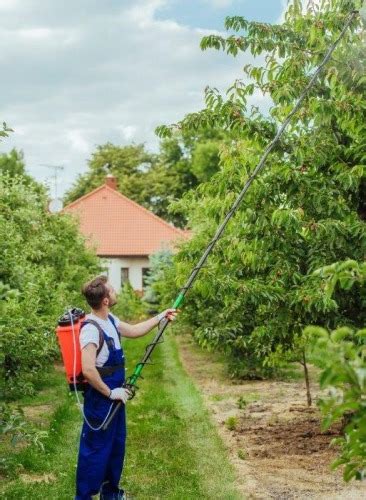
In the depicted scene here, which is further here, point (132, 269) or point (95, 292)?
point (132, 269)

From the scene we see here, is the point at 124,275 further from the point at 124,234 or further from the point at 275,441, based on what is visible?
the point at 275,441

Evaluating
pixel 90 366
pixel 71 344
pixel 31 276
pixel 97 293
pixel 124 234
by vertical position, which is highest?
pixel 124 234

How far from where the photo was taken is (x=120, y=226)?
53.2 metres

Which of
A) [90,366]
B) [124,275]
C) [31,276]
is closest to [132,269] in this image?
[124,275]

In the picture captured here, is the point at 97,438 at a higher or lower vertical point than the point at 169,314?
lower

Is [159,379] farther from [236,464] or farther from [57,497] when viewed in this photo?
[57,497]

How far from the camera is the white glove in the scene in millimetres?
6988

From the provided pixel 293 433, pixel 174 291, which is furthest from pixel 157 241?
pixel 293 433

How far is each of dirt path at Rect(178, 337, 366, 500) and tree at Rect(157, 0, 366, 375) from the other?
1432mm

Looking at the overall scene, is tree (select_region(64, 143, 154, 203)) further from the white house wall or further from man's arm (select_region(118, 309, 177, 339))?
man's arm (select_region(118, 309, 177, 339))

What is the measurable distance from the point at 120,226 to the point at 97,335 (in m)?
46.4

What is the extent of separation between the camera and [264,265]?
9.27 metres

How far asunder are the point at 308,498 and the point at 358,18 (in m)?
4.79

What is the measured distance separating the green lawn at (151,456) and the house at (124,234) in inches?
1425
